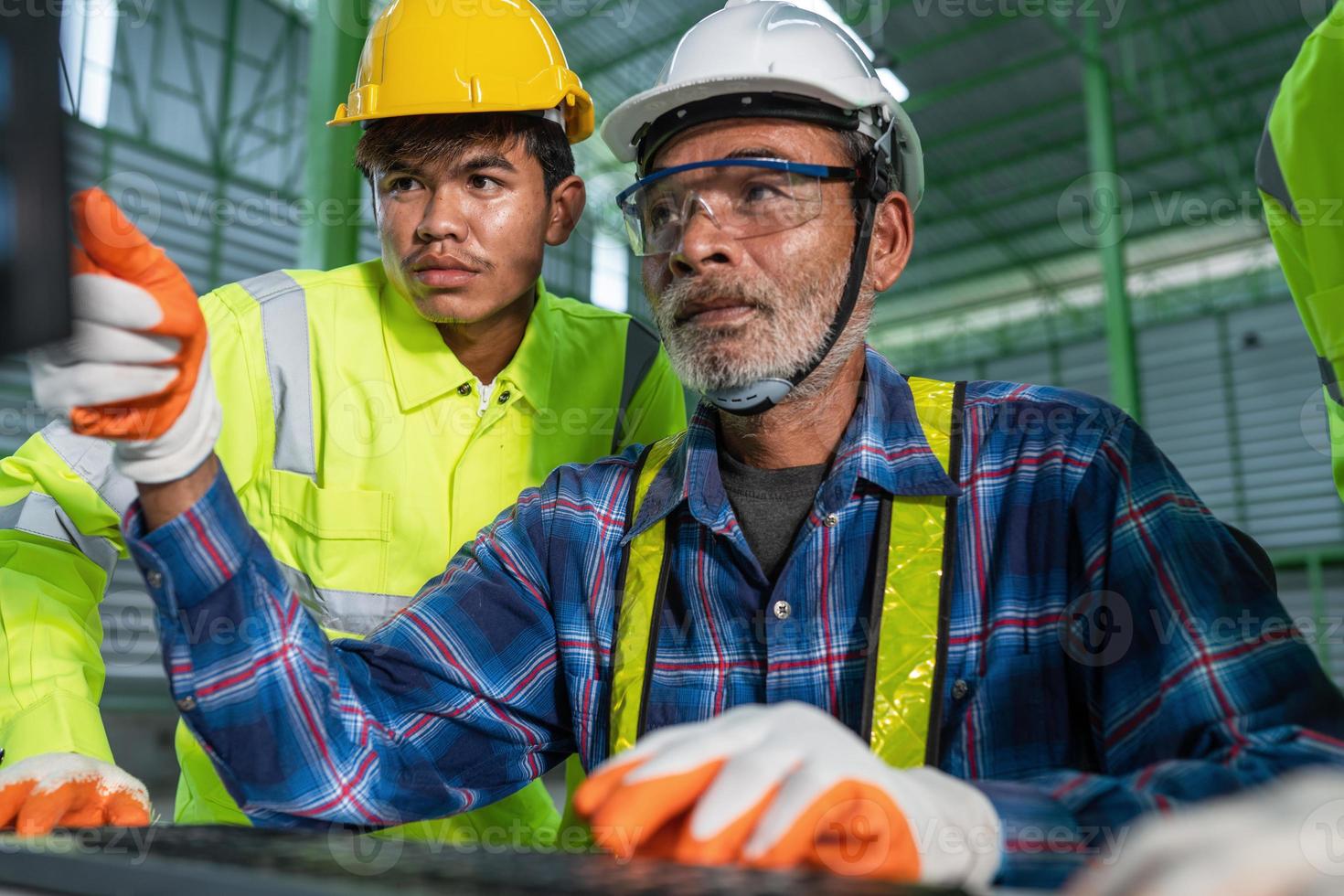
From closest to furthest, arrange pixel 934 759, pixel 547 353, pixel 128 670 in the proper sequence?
pixel 934 759, pixel 547 353, pixel 128 670

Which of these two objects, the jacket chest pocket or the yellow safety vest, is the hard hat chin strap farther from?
the jacket chest pocket

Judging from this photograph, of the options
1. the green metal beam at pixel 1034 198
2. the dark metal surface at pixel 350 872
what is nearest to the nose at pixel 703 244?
the dark metal surface at pixel 350 872

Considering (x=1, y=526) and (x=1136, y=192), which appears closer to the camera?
(x=1, y=526)

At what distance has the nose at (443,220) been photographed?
93.0 inches

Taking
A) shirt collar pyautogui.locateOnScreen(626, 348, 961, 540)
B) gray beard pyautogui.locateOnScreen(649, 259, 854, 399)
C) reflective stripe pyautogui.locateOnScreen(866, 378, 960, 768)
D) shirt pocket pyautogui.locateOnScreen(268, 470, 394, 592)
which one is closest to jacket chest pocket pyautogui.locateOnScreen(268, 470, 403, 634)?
shirt pocket pyautogui.locateOnScreen(268, 470, 394, 592)

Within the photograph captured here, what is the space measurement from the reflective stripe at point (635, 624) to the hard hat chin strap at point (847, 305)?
28 cm

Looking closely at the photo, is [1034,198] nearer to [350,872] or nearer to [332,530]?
[332,530]

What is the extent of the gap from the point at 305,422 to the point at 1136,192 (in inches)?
673

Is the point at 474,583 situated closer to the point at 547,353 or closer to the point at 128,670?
the point at 547,353

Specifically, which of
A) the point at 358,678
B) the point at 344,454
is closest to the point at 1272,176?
the point at 358,678

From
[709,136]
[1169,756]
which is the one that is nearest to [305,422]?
[709,136]

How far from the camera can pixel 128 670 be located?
34.6ft

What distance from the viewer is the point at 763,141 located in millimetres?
2125

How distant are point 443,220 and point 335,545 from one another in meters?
0.80
